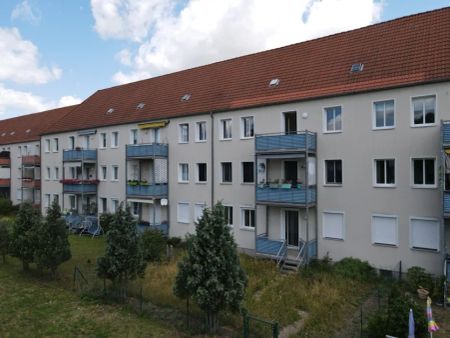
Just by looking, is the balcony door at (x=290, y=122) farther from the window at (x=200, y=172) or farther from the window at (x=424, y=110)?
the window at (x=200, y=172)

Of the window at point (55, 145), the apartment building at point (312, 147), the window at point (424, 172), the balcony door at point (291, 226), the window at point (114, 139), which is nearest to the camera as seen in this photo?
the window at point (424, 172)

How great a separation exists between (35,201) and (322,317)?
120 feet

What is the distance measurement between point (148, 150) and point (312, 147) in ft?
37.9

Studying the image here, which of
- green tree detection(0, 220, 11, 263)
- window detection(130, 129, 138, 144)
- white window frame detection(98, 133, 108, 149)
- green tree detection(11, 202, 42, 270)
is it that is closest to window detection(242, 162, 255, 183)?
window detection(130, 129, 138, 144)

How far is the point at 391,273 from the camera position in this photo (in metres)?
17.0

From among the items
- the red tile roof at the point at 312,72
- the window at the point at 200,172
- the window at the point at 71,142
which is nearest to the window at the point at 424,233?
the red tile roof at the point at 312,72

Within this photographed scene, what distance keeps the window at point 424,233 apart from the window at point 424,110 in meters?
4.19

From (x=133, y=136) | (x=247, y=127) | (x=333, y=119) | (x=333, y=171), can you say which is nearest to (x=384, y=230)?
(x=333, y=171)

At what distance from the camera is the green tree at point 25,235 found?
59.4ft

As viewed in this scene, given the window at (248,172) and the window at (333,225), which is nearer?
the window at (333,225)

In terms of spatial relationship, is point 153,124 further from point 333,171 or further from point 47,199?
point 47,199

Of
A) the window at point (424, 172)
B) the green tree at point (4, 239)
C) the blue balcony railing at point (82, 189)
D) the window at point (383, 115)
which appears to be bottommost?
the green tree at point (4, 239)

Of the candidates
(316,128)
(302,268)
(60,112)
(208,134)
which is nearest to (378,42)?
(316,128)

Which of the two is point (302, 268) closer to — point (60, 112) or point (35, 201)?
point (35, 201)
